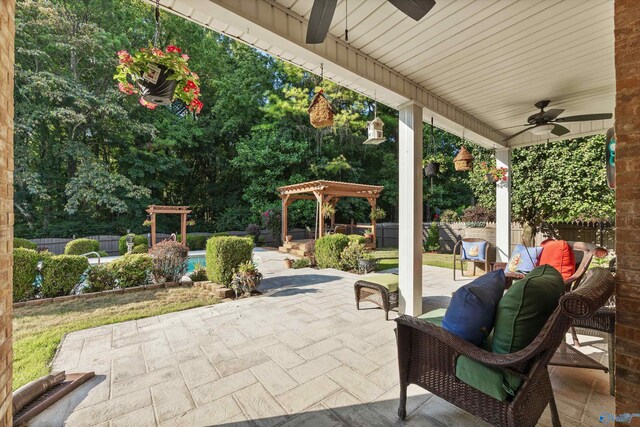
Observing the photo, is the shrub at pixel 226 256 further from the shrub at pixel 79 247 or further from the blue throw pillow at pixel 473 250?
the shrub at pixel 79 247

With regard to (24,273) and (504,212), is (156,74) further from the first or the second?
(504,212)

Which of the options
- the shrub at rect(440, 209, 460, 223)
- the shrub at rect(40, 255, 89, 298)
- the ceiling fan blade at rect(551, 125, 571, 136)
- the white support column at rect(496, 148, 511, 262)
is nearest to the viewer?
the ceiling fan blade at rect(551, 125, 571, 136)

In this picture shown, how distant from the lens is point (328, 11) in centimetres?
168

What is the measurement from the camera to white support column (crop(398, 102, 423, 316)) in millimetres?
3379

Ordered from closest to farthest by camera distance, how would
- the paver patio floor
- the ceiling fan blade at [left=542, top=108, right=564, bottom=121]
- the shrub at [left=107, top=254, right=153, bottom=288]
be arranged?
the paver patio floor, the ceiling fan blade at [left=542, top=108, right=564, bottom=121], the shrub at [left=107, top=254, right=153, bottom=288]

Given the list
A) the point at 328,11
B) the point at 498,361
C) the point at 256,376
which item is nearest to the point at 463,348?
the point at 498,361

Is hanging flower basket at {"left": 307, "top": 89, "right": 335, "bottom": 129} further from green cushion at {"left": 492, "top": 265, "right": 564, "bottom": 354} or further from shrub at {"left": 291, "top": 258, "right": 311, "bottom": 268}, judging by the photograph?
shrub at {"left": 291, "top": 258, "right": 311, "bottom": 268}

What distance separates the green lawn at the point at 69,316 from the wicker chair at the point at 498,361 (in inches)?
115

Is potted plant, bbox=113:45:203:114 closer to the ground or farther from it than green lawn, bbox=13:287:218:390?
farther from it

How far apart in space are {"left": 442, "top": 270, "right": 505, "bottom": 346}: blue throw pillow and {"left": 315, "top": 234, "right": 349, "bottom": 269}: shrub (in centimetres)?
523

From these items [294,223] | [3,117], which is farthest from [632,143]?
[294,223]

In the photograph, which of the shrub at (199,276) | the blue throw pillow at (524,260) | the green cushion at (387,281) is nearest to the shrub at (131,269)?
the shrub at (199,276)

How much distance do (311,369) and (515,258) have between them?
3499 mm

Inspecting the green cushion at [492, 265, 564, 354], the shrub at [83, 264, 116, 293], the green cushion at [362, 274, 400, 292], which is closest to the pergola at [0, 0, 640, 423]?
the green cushion at [362, 274, 400, 292]
